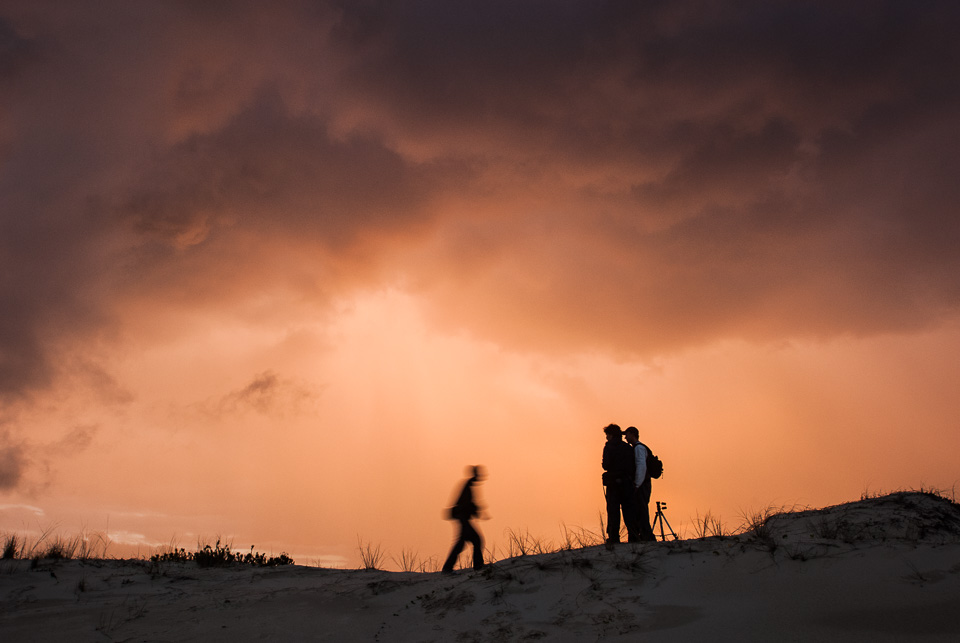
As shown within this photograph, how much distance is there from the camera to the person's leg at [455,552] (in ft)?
30.8

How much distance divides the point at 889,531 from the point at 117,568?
35.4 ft

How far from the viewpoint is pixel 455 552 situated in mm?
9523

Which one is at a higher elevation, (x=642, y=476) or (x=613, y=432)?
(x=613, y=432)

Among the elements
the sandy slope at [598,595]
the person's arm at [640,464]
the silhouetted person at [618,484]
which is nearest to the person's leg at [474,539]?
the sandy slope at [598,595]

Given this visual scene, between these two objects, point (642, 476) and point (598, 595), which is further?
point (642, 476)

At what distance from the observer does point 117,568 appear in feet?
31.2

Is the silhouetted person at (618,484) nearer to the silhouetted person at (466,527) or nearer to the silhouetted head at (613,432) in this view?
the silhouetted head at (613,432)

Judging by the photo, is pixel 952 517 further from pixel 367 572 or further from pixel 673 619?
pixel 367 572

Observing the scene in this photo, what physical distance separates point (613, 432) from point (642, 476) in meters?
0.93

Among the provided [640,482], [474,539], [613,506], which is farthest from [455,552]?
[640,482]

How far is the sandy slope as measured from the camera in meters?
5.25

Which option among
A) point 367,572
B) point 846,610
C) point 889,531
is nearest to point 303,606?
point 367,572

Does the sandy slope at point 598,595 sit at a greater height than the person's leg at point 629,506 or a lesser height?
lesser

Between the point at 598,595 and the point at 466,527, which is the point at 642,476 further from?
the point at 598,595
